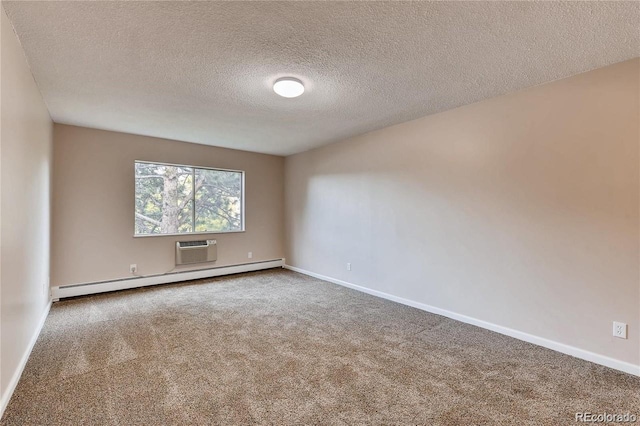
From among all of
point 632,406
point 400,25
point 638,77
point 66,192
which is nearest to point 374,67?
point 400,25

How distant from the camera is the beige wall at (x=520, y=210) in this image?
7.64 ft

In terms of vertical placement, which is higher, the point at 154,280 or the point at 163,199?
the point at 163,199

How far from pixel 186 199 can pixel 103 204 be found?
1.17 metres

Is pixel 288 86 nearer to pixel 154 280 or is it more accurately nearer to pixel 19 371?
pixel 19 371

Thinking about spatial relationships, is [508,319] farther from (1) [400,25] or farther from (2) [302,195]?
(2) [302,195]

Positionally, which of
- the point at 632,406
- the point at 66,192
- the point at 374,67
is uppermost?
the point at 374,67

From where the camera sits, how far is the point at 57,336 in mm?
2822

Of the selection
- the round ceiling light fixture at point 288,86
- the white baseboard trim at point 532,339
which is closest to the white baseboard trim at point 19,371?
the round ceiling light fixture at point 288,86

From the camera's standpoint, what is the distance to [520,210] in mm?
2850

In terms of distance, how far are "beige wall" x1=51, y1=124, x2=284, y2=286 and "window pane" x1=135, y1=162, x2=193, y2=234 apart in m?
0.14

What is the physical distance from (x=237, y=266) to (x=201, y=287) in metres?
1.01

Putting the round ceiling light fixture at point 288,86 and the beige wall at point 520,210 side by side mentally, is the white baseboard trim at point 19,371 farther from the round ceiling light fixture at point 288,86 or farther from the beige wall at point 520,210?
the beige wall at point 520,210

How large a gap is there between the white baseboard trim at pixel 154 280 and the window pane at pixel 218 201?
2.45ft

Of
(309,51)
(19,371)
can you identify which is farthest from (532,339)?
(19,371)
